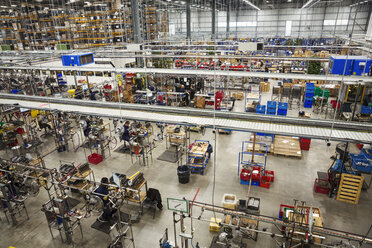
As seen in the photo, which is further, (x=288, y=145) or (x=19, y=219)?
(x=288, y=145)

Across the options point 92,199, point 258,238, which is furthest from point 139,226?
point 258,238

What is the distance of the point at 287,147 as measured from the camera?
11531 millimetres

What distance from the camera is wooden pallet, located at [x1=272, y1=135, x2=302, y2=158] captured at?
11.2m

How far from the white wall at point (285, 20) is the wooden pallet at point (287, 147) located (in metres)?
28.3

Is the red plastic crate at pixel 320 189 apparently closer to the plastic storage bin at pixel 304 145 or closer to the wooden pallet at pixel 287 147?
the wooden pallet at pixel 287 147

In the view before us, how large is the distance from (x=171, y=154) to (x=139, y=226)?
4.61 m

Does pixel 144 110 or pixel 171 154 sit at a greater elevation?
pixel 144 110

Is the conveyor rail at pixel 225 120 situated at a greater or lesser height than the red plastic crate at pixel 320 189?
greater

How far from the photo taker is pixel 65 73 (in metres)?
22.4

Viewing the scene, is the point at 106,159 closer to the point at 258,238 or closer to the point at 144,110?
the point at 144,110

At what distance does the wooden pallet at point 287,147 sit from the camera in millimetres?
11211

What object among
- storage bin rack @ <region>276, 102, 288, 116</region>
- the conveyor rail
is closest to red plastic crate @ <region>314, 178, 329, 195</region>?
the conveyor rail

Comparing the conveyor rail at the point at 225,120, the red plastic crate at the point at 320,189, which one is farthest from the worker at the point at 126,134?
the red plastic crate at the point at 320,189

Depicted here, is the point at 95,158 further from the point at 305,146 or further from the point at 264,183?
the point at 305,146
